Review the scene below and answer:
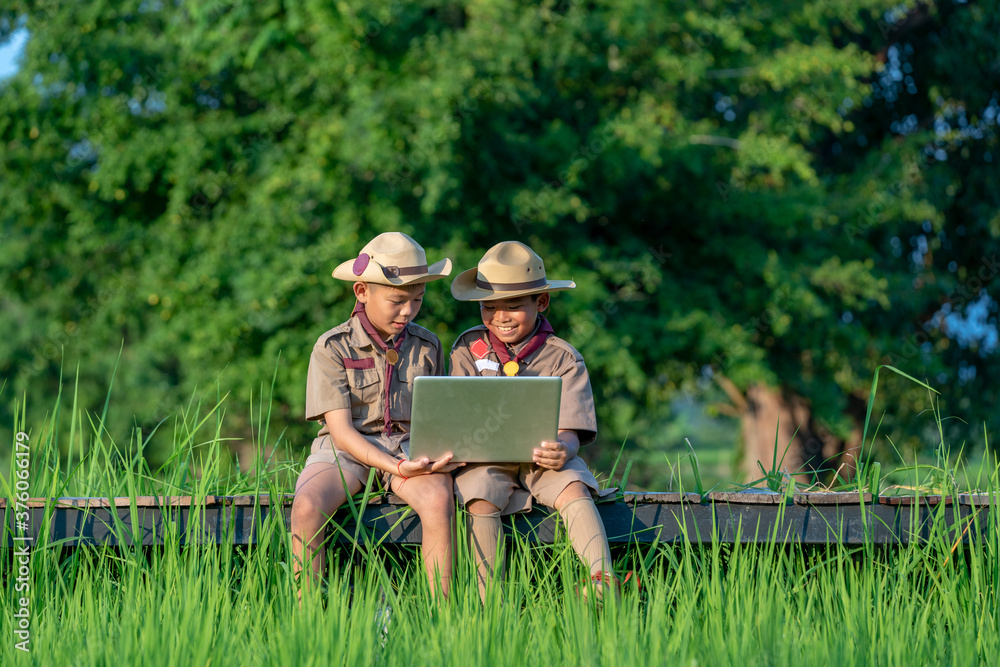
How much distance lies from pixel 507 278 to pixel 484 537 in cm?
91

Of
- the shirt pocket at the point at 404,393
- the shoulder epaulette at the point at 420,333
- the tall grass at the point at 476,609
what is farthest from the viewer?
the shoulder epaulette at the point at 420,333

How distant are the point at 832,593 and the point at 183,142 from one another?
936 centimetres

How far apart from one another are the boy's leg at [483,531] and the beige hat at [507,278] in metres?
0.73

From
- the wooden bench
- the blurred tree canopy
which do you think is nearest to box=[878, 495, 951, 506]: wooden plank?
the wooden bench

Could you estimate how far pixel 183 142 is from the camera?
10.6 meters

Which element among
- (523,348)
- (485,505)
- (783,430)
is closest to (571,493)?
(485,505)

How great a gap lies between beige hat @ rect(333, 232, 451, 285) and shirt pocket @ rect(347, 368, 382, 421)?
0.31m

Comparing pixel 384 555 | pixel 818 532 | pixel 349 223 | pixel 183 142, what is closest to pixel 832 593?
pixel 818 532

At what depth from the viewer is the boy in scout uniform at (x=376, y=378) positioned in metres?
2.99

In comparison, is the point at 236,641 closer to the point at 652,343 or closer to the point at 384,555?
the point at 384,555

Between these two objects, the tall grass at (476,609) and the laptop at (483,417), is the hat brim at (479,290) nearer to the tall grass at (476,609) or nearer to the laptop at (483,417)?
the laptop at (483,417)

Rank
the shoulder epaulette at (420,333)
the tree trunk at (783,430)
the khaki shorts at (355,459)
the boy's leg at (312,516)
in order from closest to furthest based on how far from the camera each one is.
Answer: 1. the boy's leg at (312,516)
2. the khaki shorts at (355,459)
3. the shoulder epaulette at (420,333)
4. the tree trunk at (783,430)

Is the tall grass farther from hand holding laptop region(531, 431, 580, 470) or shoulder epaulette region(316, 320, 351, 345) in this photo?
shoulder epaulette region(316, 320, 351, 345)

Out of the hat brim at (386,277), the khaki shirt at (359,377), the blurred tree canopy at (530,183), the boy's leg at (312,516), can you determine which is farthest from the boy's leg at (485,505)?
the blurred tree canopy at (530,183)
